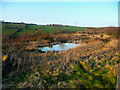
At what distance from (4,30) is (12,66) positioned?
9.26ft

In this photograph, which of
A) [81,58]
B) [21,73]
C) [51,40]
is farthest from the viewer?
[51,40]

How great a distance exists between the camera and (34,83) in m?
4.60

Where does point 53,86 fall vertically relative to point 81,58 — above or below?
below

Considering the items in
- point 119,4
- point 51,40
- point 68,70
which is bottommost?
point 68,70

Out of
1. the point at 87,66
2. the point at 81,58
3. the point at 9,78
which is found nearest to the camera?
the point at 9,78

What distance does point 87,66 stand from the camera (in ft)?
19.6

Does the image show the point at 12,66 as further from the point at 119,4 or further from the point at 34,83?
the point at 119,4

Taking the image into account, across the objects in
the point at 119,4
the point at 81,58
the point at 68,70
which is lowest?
the point at 68,70

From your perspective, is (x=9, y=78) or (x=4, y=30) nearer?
(x=9, y=78)

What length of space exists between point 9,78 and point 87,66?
13.2 feet

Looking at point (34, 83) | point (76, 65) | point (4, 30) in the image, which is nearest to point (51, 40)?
point (4, 30)

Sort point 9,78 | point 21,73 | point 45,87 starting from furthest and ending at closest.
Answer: point 21,73 < point 9,78 < point 45,87

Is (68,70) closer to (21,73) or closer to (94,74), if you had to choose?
(94,74)

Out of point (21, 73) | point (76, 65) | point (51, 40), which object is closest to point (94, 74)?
point (76, 65)
